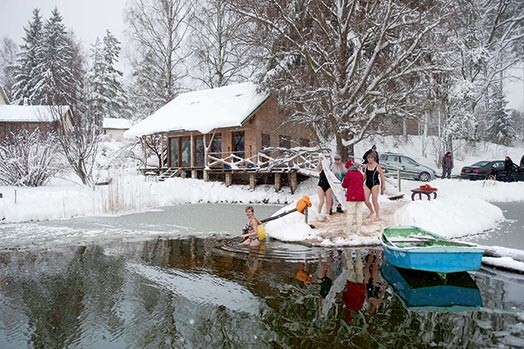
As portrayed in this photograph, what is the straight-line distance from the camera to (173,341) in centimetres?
441

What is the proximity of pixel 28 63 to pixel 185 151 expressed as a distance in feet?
94.2

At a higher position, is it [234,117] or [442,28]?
[442,28]

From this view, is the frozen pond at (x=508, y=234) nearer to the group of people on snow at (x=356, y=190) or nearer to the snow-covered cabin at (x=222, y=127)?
the group of people on snow at (x=356, y=190)

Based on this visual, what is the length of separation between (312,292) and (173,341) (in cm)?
239

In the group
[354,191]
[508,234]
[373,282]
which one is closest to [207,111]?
[354,191]

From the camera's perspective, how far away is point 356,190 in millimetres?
9391

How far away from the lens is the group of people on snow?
30.8ft

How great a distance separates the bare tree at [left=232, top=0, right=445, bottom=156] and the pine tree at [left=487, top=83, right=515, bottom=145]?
26981 millimetres

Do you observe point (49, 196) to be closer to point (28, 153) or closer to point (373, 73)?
point (28, 153)

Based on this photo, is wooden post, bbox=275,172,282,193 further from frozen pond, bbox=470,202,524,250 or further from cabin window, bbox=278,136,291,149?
frozen pond, bbox=470,202,524,250

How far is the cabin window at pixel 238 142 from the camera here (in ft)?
73.2

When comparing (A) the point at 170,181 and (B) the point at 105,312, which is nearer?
(B) the point at 105,312

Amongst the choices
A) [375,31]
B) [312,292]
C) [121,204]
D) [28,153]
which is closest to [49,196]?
[121,204]

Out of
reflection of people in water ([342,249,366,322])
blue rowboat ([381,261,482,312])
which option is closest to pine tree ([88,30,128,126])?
reflection of people in water ([342,249,366,322])
